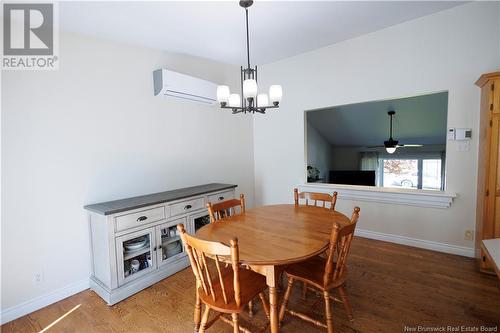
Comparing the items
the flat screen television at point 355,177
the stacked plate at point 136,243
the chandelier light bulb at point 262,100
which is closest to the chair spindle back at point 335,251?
the chandelier light bulb at point 262,100

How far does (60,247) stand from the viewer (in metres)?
2.22

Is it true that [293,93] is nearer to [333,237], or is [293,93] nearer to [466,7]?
[466,7]

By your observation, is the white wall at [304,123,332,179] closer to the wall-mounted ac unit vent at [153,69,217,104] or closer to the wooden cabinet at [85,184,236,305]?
the wall-mounted ac unit vent at [153,69,217,104]

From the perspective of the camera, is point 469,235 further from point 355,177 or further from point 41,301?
point 41,301

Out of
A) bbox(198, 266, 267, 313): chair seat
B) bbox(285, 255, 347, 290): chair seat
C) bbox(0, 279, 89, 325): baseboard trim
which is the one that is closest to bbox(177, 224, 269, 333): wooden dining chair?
bbox(198, 266, 267, 313): chair seat

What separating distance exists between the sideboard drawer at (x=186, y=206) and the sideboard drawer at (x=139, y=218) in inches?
5.0

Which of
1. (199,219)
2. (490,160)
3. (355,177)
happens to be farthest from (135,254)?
(355,177)

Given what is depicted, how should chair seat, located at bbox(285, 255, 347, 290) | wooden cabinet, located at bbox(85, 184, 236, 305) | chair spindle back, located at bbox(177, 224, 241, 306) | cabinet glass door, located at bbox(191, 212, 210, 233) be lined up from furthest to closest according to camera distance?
cabinet glass door, located at bbox(191, 212, 210, 233)
wooden cabinet, located at bbox(85, 184, 236, 305)
chair seat, located at bbox(285, 255, 347, 290)
chair spindle back, located at bbox(177, 224, 241, 306)

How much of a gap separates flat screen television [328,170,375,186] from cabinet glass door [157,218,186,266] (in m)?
4.66

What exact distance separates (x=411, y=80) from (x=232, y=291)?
119 inches

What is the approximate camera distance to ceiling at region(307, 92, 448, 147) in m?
4.48

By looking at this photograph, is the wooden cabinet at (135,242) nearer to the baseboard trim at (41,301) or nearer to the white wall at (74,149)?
the baseboard trim at (41,301)

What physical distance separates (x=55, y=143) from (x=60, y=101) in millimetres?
397

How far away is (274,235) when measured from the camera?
167 centimetres
